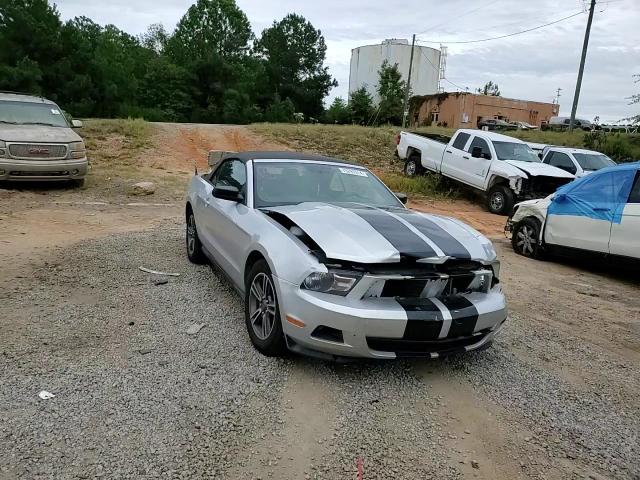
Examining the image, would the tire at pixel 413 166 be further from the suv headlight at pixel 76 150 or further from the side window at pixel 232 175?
the side window at pixel 232 175

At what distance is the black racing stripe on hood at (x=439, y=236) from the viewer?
358 cm

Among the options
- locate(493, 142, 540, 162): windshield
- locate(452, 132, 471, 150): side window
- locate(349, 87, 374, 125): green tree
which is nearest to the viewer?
locate(493, 142, 540, 162): windshield

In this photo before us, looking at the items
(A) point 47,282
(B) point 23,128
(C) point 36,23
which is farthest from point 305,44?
(A) point 47,282

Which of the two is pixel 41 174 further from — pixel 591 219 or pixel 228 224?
pixel 591 219

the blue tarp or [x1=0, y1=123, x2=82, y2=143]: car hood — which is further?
[x1=0, y1=123, x2=82, y2=143]: car hood

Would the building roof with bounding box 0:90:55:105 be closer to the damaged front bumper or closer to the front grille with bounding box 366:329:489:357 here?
the damaged front bumper

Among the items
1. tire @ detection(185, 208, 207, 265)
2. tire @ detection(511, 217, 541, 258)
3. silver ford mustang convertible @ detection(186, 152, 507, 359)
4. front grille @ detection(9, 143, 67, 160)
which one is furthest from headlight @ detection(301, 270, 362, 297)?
front grille @ detection(9, 143, 67, 160)

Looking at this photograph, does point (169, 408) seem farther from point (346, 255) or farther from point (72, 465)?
point (346, 255)

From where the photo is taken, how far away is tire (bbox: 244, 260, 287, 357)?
3.62 metres

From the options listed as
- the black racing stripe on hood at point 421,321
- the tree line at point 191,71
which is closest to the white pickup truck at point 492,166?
the black racing stripe on hood at point 421,321

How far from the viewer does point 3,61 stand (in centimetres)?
3362

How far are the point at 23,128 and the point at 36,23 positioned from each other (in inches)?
1117

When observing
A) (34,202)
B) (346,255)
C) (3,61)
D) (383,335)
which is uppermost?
(3,61)

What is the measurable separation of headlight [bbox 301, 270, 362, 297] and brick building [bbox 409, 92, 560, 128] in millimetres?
44436
